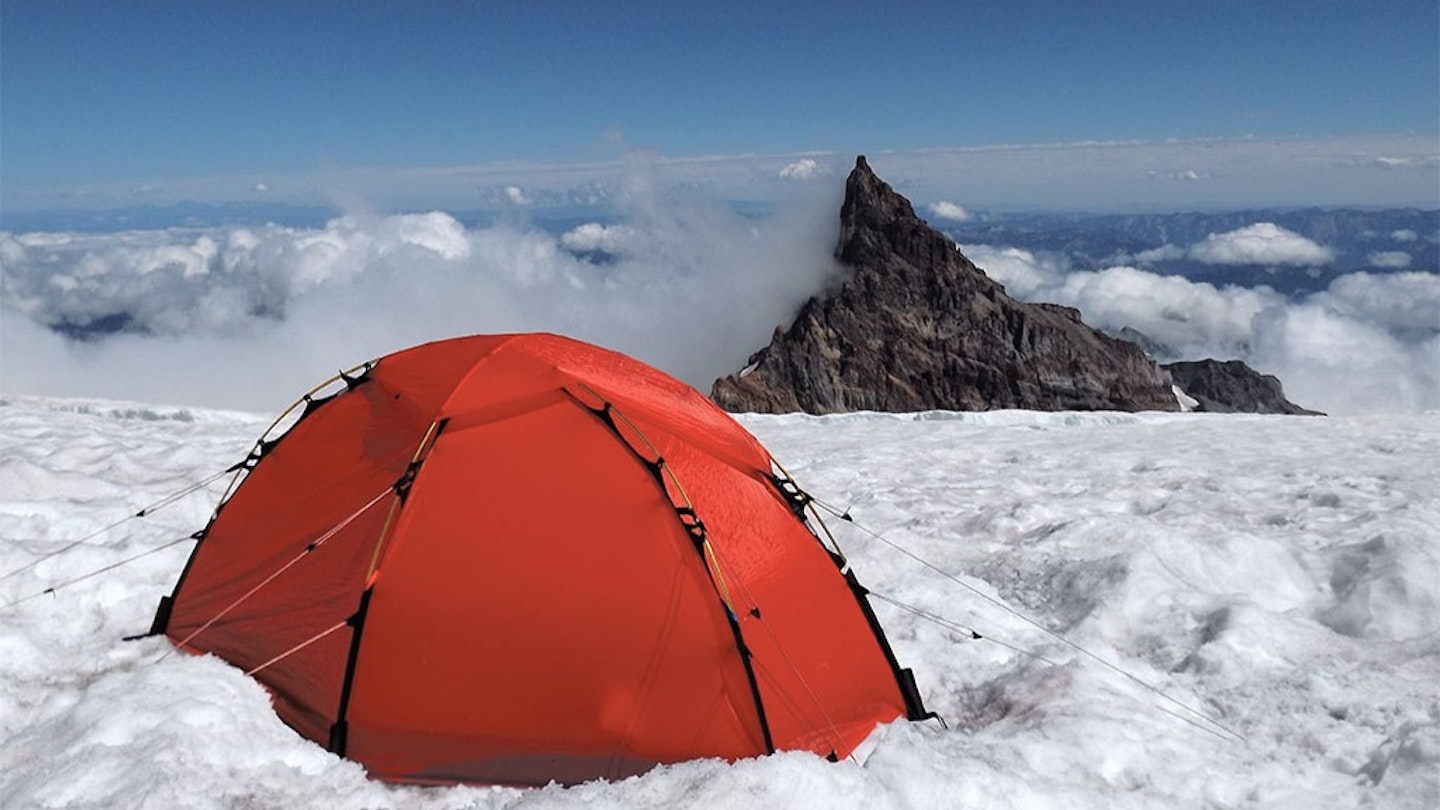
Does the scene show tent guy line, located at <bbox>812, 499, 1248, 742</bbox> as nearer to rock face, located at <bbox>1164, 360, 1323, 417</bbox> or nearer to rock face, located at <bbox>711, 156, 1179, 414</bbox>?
rock face, located at <bbox>711, 156, 1179, 414</bbox>

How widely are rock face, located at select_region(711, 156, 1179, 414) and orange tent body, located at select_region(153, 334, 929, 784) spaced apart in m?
114

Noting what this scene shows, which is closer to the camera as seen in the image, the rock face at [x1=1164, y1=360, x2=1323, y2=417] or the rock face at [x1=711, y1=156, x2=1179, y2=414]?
the rock face at [x1=711, y1=156, x2=1179, y2=414]

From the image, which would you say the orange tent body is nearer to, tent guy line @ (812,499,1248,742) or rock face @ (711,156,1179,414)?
tent guy line @ (812,499,1248,742)

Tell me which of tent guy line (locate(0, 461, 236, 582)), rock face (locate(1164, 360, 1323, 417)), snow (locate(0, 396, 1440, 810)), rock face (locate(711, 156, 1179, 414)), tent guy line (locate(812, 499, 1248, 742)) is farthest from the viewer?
rock face (locate(1164, 360, 1323, 417))

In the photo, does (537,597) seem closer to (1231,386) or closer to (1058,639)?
(1058,639)

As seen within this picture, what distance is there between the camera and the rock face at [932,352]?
12788 cm

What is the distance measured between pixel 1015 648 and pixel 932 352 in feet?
433

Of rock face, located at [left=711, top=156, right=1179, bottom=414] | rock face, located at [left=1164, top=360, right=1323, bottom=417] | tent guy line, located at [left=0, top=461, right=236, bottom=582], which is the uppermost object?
tent guy line, located at [left=0, top=461, right=236, bottom=582]

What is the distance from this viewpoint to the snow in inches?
179

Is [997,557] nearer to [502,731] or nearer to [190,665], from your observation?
[502,731]

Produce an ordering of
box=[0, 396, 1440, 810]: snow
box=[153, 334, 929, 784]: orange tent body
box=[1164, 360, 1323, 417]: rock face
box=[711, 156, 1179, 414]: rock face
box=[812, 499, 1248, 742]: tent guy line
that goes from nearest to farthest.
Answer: box=[0, 396, 1440, 810]: snow < box=[153, 334, 929, 784]: orange tent body < box=[812, 499, 1248, 742]: tent guy line < box=[711, 156, 1179, 414]: rock face < box=[1164, 360, 1323, 417]: rock face

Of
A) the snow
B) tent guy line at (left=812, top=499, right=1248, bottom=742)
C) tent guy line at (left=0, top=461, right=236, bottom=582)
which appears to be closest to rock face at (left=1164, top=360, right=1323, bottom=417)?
the snow

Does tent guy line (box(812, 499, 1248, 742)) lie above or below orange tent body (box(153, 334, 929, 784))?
below

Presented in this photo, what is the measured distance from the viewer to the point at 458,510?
5.30 metres
